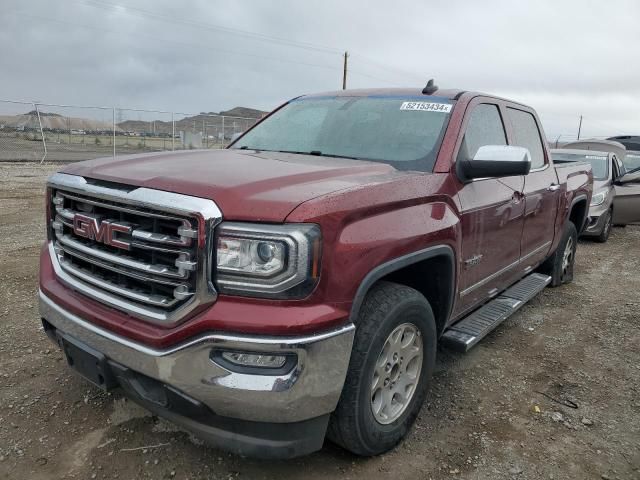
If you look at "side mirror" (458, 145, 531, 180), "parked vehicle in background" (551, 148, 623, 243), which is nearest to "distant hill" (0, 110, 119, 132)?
"parked vehicle in background" (551, 148, 623, 243)

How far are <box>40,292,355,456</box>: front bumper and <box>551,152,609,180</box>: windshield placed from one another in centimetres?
823

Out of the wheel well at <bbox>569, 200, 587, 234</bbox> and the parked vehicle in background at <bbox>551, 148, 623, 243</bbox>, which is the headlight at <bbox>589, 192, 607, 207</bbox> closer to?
the parked vehicle in background at <bbox>551, 148, 623, 243</bbox>

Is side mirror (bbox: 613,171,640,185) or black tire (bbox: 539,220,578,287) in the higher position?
side mirror (bbox: 613,171,640,185)

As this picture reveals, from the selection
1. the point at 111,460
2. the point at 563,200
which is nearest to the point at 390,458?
the point at 111,460

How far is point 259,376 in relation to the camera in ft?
6.58

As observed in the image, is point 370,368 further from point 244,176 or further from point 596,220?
point 596,220

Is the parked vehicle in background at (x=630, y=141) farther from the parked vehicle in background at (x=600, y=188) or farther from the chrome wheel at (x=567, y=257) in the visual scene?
the chrome wheel at (x=567, y=257)

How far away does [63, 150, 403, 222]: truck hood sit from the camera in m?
2.04

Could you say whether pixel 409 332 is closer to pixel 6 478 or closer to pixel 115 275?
pixel 115 275

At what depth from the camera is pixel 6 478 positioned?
2400mm

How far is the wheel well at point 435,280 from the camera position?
9.46 feet

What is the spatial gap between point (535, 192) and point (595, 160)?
6.25m

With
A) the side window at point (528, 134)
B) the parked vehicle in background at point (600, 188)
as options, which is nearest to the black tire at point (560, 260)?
the side window at point (528, 134)

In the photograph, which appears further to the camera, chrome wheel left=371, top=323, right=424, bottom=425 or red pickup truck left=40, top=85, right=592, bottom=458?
chrome wheel left=371, top=323, right=424, bottom=425
